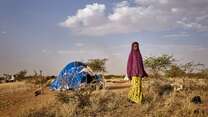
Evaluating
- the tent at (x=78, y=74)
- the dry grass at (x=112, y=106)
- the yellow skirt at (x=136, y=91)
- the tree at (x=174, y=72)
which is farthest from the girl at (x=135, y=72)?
the tree at (x=174, y=72)

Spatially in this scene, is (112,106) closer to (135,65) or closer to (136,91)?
(136,91)

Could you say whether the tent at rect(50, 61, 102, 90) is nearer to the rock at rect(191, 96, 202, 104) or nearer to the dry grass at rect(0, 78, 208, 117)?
the dry grass at rect(0, 78, 208, 117)

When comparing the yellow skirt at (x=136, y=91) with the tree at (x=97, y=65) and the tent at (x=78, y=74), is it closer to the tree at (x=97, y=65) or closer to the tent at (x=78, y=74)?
the tent at (x=78, y=74)

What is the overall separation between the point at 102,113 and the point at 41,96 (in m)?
6.42

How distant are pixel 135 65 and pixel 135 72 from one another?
0.27 m

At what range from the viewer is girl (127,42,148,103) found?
593 inches

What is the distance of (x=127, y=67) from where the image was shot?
15398 millimetres

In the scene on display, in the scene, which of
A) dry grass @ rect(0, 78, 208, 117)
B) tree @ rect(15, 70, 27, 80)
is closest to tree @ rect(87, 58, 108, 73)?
tree @ rect(15, 70, 27, 80)

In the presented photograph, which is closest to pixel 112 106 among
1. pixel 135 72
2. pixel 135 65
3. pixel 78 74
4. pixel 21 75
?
pixel 135 72

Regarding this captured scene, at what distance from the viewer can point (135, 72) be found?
1509 cm

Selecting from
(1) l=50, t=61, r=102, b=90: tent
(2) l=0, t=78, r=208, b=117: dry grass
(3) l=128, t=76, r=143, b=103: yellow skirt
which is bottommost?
(2) l=0, t=78, r=208, b=117: dry grass

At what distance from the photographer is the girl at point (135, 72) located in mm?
15070

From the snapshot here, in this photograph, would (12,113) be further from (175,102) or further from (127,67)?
(175,102)

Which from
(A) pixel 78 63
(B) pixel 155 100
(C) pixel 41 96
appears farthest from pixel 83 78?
(B) pixel 155 100
